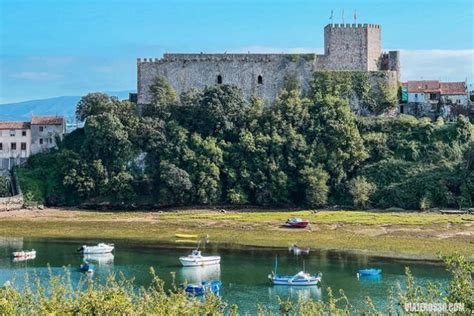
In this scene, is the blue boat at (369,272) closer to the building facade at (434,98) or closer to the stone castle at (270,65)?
the stone castle at (270,65)

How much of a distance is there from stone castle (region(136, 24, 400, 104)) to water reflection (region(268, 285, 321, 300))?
135ft

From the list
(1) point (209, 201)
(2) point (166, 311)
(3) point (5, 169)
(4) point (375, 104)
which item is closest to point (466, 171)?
(4) point (375, 104)

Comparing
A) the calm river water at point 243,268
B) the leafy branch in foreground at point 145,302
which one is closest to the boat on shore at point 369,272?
the calm river water at point 243,268

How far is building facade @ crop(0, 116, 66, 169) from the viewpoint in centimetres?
8506

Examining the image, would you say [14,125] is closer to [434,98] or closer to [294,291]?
[434,98]

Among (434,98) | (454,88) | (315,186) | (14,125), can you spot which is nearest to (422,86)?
(434,98)

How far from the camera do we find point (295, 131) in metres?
78.7

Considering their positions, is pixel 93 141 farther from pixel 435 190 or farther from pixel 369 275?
pixel 369 275

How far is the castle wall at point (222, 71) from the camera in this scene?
84.8 meters

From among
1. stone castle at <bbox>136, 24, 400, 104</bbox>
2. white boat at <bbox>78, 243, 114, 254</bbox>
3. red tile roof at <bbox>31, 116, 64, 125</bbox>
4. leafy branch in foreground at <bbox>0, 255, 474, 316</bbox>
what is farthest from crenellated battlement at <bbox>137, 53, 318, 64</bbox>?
leafy branch in foreground at <bbox>0, 255, 474, 316</bbox>

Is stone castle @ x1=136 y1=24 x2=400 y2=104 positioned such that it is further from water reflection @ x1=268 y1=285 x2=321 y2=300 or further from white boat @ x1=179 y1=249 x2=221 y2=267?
water reflection @ x1=268 y1=285 x2=321 y2=300

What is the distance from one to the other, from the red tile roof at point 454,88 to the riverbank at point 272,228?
19691 mm

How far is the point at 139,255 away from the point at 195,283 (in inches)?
353

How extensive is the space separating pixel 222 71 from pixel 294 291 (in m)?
44.4
